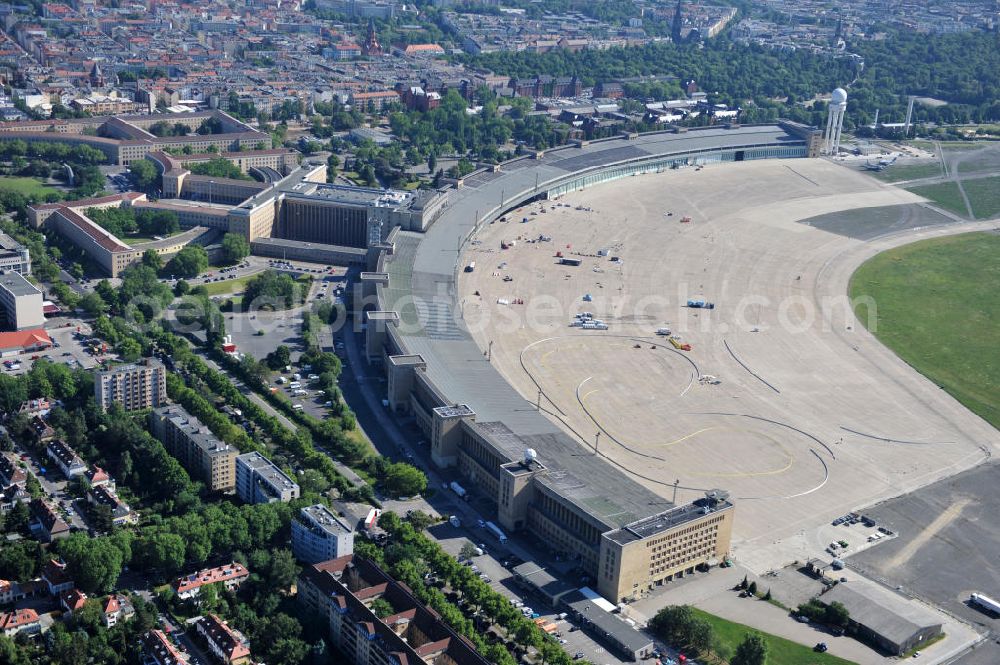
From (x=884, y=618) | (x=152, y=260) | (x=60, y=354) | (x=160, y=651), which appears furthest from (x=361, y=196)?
(x=884, y=618)

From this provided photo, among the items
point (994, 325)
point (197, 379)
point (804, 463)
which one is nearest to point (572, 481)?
point (804, 463)

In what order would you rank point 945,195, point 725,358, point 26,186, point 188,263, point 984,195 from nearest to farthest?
1. point 725,358
2. point 188,263
3. point 26,186
4. point 945,195
5. point 984,195

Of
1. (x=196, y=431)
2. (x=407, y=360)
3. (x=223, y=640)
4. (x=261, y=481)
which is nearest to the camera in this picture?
(x=223, y=640)

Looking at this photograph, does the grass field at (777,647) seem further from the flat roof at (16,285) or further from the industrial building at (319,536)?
the flat roof at (16,285)

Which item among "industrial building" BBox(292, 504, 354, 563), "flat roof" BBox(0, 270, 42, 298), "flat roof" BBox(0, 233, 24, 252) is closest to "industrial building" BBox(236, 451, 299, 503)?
"industrial building" BBox(292, 504, 354, 563)

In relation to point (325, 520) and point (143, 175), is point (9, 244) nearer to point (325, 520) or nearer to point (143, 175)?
point (143, 175)

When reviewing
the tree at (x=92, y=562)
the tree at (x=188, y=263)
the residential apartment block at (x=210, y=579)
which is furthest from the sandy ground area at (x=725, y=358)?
the tree at (x=92, y=562)

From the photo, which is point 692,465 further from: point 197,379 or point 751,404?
point 197,379
